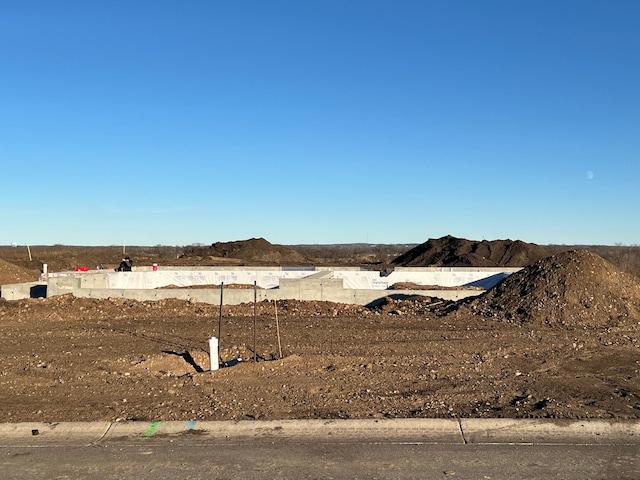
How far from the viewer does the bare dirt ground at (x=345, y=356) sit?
6.91 m

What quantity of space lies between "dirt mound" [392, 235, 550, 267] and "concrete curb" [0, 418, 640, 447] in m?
40.7

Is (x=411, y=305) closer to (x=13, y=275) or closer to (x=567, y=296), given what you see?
(x=567, y=296)

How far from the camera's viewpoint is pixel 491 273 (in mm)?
28375

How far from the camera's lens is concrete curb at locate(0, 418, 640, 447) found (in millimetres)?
5742

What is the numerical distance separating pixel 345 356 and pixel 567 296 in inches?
303

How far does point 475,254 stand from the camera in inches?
1957

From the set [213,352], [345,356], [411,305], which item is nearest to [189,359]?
[213,352]

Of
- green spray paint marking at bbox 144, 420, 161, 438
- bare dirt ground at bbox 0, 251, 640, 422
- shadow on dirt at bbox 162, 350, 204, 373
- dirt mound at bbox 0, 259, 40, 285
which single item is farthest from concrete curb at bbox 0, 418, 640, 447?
dirt mound at bbox 0, 259, 40, 285

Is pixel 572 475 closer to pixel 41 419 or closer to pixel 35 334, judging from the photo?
pixel 41 419

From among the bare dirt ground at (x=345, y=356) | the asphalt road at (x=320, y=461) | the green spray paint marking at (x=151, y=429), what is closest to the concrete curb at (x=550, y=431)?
the asphalt road at (x=320, y=461)

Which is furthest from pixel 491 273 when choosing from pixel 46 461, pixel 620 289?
pixel 46 461

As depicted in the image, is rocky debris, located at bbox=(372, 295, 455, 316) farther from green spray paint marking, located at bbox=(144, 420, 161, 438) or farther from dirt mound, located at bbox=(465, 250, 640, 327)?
green spray paint marking, located at bbox=(144, 420, 161, 438)

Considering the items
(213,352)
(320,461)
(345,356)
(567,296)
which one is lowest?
(320,461)

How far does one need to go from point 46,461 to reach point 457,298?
14.8 metres
